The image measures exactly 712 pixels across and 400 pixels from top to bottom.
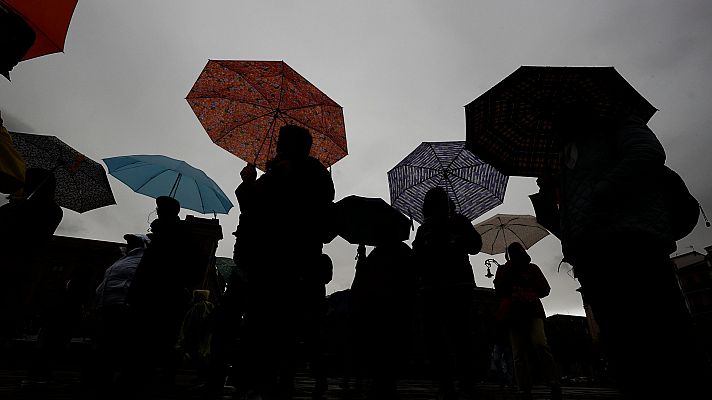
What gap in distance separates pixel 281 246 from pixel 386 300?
230cm

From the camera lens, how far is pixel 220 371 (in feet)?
11.5

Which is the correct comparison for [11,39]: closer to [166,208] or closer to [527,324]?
[166,208]

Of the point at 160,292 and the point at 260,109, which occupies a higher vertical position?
the point at 260,109

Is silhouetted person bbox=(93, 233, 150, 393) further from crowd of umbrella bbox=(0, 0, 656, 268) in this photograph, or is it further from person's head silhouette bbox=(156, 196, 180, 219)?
crowd of umbrella bbox=(0, 0, 656, 268)

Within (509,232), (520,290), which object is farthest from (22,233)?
(509,232)

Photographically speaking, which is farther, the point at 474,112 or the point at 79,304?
the point at 79,304

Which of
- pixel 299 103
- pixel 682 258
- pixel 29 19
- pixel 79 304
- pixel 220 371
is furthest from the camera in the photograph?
pixel 682 258

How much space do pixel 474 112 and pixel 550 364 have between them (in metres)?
2.81

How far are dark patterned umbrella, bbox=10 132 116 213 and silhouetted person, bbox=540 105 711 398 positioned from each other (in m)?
6.64

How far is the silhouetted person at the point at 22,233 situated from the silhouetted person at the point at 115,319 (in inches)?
21.5

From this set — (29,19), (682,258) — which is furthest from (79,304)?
(682,258)

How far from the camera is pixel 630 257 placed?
65.6 inches

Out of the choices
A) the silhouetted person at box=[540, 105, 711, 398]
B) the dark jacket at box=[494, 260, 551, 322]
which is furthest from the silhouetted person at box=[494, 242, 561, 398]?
the silhouetted person at box=[540, 105, 711, 398]

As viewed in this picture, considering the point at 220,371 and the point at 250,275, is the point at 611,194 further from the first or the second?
the point at 220,371
